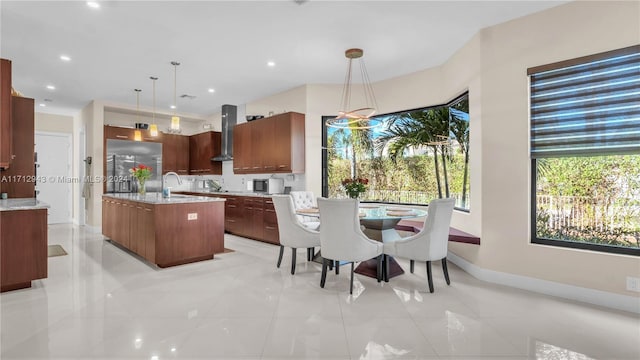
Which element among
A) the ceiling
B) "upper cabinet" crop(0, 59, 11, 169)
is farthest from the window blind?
"upper cabinet" crop(0, 59, 11, 169)

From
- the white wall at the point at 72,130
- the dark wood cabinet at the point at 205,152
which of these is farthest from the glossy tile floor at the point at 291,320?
the white wall at the point at 72,130

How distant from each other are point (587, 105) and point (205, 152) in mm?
7158

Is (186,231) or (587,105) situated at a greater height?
(587,105)

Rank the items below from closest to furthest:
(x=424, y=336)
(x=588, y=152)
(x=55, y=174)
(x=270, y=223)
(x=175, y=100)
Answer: (x=424, y=336), (x=588, y=152), (x=270, y=223), (x=175, y=100), (x=55, y=174)

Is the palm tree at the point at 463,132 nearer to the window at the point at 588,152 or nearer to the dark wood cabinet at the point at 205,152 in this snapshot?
the window at the point at 588,152

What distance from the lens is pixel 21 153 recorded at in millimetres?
4281

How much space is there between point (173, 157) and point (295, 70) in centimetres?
460

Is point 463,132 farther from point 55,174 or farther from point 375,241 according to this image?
point 55,174

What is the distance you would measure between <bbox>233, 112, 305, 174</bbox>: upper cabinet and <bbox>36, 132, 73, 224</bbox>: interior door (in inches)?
195

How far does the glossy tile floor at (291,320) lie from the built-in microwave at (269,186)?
233 centimetres

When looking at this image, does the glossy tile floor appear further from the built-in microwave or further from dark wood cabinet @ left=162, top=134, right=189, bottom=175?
dark wood cabinet @ left=162, top=134, right=189, bottom=175

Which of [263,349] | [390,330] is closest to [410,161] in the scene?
[390,330]

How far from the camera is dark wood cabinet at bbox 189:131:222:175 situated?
7.62 m

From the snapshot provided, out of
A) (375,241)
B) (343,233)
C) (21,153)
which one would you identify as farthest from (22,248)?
(375,241)
